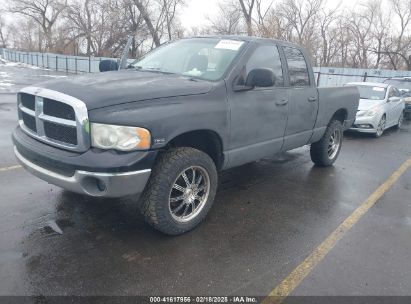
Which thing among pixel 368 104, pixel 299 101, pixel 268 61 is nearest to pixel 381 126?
pixel 368 104

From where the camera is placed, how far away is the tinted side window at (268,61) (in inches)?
167

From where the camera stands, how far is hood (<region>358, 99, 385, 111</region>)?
385 inches

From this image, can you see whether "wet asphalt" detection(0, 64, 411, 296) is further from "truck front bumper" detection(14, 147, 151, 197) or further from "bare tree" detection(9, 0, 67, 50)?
"bare tree" detection(9, 0, 67, 50)

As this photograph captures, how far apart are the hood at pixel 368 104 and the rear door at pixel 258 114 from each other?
5983 mm

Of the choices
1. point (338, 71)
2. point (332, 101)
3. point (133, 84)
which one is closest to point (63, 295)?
point (133, 84)

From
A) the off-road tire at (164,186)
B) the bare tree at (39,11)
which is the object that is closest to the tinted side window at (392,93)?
the off-road tire at (164,186)

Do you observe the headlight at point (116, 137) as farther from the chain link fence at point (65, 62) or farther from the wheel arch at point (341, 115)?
the chain link fence at point (65, 62)

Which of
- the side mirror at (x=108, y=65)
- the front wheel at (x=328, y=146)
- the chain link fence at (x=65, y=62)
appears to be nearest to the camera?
the side mirror at (x=108, y=65)

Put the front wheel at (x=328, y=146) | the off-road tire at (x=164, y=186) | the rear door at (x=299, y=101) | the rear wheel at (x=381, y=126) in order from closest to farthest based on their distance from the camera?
1. the off-road tire at (x=164, y=186)
2. the rear door at (x=299, y=101)
3. the front wheel at (x=328, y=146)
4. the rear wheel at (x=381, y=126)

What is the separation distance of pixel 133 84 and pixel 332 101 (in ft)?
11.8

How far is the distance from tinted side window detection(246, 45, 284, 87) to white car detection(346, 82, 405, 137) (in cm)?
579

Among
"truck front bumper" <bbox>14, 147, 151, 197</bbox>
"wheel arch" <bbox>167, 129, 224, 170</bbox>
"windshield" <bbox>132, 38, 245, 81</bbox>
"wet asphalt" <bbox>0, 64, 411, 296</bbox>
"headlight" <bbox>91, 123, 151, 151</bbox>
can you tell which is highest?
"windshield" <bbox>132, 38, 245, 81</bbox>

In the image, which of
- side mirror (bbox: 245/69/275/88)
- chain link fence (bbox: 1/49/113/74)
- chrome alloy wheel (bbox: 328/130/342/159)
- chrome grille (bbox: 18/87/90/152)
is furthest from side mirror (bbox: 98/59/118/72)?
chain link fence (bbox: 1/49/113/74)

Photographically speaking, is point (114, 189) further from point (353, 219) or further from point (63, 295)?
point (353, 219)
